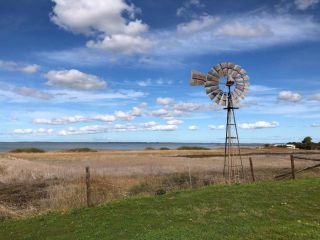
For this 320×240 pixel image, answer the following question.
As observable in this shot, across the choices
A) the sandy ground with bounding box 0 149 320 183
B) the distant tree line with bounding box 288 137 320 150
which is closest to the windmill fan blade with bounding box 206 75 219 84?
the sandy ground with bounding box 0 149 320 183

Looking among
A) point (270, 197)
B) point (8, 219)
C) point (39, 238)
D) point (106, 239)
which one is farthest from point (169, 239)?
point (8, 219)

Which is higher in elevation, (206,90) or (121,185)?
(206,90)

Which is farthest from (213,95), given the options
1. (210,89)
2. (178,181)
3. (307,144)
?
(307,144)

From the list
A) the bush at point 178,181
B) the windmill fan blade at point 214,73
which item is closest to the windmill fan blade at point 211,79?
the windmill fan blade at point 214,73

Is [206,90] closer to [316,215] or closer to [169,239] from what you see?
[316,215]

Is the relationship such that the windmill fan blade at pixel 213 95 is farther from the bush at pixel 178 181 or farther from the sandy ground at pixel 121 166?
the sandy ground at pixel 121 166

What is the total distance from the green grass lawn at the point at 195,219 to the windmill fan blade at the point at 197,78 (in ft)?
29.2

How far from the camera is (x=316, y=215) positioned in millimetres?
12500

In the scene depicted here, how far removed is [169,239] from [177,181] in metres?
17.3

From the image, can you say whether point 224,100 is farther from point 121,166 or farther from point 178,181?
point 121,166

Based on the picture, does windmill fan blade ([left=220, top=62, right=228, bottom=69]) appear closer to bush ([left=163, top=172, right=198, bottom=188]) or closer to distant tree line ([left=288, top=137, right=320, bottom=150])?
bush ([left=163, top=172, right=198, bottom=188])

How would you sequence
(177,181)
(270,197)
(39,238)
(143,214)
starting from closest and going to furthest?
(39,238), (143,214), (270,197), (177,181)

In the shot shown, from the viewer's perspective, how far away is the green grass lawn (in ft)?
35.6

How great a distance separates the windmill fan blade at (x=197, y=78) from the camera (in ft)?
82.4
